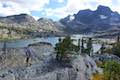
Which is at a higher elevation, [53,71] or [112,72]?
[53,71]

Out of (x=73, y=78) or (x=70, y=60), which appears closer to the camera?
(x=73, y=78)

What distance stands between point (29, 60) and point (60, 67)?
25.4 metres

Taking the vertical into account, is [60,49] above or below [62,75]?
above

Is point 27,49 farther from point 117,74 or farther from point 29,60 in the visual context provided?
point 117,74

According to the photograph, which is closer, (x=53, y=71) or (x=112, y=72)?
(x=53, y=71)

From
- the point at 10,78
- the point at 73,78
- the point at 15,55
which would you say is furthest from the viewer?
the point at 15,55

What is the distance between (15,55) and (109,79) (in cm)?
3223

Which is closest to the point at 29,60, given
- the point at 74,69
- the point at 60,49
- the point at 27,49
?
the point at 27,49

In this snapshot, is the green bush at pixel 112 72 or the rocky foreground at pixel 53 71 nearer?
the rocky foreground at pixel 53 71

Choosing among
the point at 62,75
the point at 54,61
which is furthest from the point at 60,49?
the point at 62,75

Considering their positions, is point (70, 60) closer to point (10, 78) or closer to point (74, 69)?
point (74, 69)

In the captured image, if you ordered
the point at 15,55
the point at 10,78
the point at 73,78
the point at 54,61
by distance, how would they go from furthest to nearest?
the point at 15,55, the point at 54,61, the point at 73,78, the point at 10,78

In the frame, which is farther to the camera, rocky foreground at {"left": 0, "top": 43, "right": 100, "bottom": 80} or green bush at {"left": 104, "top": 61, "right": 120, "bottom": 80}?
green bush at {"left": 104, "top": 61, "right": 120, "bottom": 80}

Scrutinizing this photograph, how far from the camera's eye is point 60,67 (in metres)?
76.3
